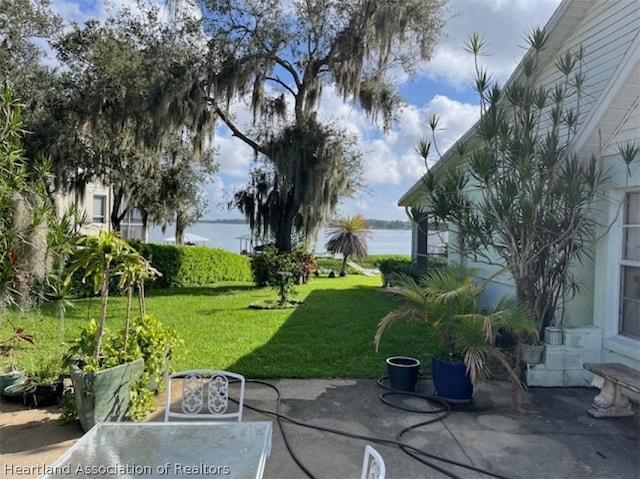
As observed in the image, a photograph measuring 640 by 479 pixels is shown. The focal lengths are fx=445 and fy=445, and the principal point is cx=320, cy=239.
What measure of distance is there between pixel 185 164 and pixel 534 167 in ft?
43.6

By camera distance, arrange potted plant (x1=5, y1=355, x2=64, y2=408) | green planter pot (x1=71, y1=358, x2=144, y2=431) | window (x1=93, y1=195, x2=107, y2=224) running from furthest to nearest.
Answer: window (x1=93, y1=195, x2=107, y2=224) → potted plant (x1=5, y1=355, x2=64, y2=408) → green planter pot (x1=71, y1=358, x2=144, y2=431)

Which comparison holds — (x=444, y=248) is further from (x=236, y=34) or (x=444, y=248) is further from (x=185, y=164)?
(x=185, y=164)

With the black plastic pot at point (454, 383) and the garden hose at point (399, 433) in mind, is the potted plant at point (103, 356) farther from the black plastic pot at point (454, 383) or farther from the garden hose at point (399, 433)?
the black plastic pot at point (454, 383)

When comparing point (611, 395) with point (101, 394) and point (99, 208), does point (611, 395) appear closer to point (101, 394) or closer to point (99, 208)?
point (101, 394)

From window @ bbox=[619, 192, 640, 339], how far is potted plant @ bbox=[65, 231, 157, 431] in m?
4.99

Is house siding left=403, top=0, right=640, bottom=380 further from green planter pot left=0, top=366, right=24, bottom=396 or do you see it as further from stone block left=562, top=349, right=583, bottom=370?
green planter pot left=0, top=366, right=24, bottom=396

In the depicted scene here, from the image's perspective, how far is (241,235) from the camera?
25.9 metres

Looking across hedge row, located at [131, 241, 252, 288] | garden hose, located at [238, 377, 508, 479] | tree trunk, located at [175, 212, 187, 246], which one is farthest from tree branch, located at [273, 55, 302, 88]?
garden hose, located at [238, 377, 508, 479]

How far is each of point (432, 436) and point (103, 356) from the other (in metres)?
2.86

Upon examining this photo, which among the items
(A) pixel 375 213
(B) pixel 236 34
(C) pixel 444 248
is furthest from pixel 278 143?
(A) pixel 375 213

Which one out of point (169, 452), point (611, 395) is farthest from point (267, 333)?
point (169, 452)

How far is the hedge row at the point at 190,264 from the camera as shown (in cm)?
1359

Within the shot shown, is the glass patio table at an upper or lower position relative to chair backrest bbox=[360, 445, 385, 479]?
lower

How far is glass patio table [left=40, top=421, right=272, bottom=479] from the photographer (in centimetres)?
215
